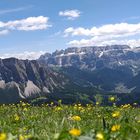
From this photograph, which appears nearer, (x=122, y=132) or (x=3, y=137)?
(x=3, y=137)

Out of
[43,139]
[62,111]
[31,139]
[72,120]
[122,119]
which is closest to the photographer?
[31,139]

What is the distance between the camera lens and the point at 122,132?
15.7ft

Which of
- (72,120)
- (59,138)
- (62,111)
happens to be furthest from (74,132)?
(62,111)

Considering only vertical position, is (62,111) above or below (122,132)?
below

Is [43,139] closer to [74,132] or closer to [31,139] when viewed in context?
[31,139]

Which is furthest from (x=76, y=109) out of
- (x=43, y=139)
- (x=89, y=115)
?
(x=43, y=139)

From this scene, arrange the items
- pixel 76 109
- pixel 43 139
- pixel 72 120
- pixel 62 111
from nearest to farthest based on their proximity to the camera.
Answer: pixel 43 139, pixel 72 120, pixel 62 111, pixel 76 109

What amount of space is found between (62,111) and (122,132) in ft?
27.2

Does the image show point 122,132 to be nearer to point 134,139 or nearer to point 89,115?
point 134,139

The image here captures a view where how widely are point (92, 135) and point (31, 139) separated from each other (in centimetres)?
74

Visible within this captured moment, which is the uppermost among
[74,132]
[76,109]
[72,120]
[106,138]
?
[74,132]

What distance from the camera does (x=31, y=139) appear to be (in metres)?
4.49

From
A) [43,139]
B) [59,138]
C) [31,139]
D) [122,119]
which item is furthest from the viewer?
[122,119]

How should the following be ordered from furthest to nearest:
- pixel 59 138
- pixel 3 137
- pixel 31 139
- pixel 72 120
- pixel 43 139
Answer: pixel 72 120, pixel 43 139, pixel 31 139, pixel 59 138, pixel 3 137
